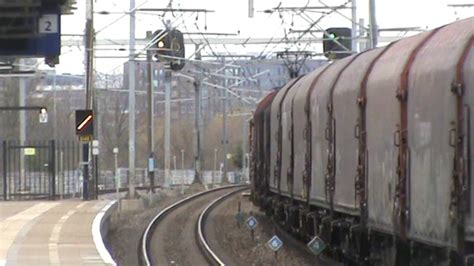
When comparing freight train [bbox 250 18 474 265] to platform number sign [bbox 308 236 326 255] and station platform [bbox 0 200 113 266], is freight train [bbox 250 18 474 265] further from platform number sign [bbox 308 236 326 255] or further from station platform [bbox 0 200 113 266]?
station platform [bbox 0 200 113 266]

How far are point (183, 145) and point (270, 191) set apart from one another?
63.7m

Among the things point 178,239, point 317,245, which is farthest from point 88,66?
point 317,245

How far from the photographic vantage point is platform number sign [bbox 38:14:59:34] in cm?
1330

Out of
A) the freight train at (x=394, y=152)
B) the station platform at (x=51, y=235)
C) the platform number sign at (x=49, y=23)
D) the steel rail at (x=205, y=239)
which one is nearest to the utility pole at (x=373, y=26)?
the steel rail at (x=205, y=239)

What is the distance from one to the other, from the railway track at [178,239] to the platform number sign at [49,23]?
6.40m

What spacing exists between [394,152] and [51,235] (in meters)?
10.7

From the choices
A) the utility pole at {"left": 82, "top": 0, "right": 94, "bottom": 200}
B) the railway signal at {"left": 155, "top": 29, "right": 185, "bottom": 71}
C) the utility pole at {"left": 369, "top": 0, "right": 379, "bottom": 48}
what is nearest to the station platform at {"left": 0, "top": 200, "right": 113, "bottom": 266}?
the utility pole at {"left": 82, "top": 0, "right": 94, "bottom": 200}

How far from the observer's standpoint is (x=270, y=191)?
23.6m

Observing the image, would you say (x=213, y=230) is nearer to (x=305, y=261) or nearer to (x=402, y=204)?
(x=305, y=261)

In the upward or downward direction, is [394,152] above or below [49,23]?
below

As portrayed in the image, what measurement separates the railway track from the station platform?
1494 millimetres

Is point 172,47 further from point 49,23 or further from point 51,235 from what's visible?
point 49,23

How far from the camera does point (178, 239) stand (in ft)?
79.6

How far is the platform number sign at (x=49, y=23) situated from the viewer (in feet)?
43.6
